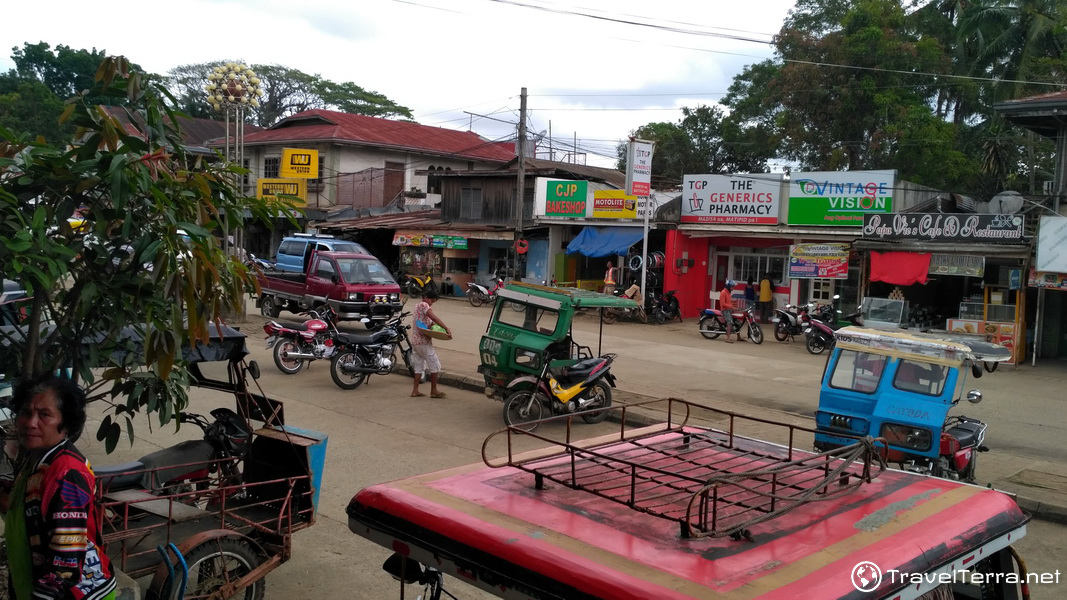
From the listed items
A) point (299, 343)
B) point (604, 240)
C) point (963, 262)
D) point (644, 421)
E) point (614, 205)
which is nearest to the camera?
point (644, 421)

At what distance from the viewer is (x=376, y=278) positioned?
68.2ft

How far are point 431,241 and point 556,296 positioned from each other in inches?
835

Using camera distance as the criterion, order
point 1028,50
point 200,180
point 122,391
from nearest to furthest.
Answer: point 200,180
point 122,391
point 1028,50

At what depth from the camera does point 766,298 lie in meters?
24.1

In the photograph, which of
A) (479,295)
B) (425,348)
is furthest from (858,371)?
(479,295)

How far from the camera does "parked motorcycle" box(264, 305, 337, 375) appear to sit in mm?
13516

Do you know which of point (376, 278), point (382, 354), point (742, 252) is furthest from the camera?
point (742, 252)

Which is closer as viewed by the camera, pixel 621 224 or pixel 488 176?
pixel 621 224

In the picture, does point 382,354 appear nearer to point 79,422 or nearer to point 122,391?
point 122,391

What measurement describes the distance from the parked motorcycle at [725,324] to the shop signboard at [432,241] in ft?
38.6

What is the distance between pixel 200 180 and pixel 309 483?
2.35m

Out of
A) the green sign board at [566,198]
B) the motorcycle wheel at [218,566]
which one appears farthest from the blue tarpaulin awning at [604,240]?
the motorcycle wheel at [218,566]

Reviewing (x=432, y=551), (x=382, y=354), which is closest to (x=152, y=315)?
(x=432, y=551)

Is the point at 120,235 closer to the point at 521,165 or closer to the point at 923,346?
the point at 923,346
